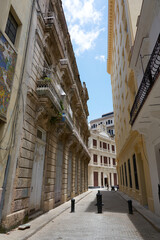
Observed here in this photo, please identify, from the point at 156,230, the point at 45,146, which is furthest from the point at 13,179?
the point at 156,230

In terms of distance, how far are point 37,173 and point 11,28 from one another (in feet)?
22.7

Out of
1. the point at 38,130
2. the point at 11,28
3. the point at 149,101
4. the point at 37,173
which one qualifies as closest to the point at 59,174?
the point at 37,173

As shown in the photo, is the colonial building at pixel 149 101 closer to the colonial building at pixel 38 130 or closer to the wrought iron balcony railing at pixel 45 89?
the wrought iron balcony railing at pixel 45 89

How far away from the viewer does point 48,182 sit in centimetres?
929

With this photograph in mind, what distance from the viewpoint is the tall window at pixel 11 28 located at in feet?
22.5

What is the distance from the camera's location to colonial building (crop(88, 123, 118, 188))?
37.5 meters

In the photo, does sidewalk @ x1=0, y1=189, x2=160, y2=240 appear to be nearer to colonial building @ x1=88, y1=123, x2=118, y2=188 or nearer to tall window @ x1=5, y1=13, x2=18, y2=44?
tall window @ x1=5, y1=13, x2=18, y2=44

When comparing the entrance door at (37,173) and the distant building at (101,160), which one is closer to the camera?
the entrance door at (37,173)

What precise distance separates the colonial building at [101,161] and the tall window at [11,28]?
1290 inches

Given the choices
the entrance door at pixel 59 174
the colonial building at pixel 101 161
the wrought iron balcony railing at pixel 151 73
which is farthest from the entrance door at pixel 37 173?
the colonial building at pixel 101 161

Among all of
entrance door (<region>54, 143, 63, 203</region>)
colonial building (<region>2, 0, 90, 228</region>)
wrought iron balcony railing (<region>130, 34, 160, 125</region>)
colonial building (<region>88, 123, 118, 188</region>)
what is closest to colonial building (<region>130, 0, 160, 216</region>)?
wrought iron balcony railing (<region>130, 34, 160, 125</region>)

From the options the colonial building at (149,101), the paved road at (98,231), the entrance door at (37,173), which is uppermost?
the colonial building at (149,101)

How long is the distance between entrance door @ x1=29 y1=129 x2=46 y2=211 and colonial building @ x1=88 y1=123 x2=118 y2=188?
2939 centimetres

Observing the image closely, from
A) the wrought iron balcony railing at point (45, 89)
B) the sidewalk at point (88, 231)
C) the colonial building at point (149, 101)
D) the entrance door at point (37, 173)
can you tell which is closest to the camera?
the sidewalk at point (88, 231)
